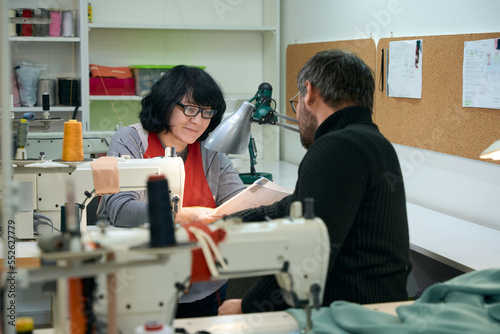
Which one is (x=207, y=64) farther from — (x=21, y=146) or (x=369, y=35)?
(x=21, y=146)

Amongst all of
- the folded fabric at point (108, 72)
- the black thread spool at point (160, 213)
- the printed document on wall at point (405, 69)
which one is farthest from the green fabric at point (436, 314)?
the folded fabric at point (108, 72)

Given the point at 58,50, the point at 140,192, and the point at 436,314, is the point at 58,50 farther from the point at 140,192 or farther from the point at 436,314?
the point at 436,314

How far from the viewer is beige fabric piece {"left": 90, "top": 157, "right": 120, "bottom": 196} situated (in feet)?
6.33

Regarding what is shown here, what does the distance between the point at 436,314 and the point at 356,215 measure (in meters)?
0.32

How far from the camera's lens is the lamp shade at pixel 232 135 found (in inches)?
85.1

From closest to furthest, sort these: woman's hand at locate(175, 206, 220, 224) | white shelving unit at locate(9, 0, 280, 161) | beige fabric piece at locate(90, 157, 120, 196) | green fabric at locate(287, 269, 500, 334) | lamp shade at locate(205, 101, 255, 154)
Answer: green fabric at locate(287, 269, 500, 334) < beige fabric piece at locate(90, 157, 120, 196) < woman's hand at locate(175, 206, 220, 224) < lamp shade at locate(205, 101, 255, 154) < white shelving unit at locate(9, 0, 280, 161)

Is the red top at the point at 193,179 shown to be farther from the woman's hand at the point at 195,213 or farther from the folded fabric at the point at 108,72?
the folded fabric at the point at 108,72

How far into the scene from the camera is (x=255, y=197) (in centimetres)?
213

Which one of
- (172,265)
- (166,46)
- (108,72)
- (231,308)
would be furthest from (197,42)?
(172,265)

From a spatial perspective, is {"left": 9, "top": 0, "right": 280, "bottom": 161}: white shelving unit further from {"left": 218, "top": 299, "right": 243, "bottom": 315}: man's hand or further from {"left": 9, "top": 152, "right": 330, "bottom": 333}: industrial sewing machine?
{"left": 9, "top": 152, "right": 330, "bottom": 333}: industrial sewing machine

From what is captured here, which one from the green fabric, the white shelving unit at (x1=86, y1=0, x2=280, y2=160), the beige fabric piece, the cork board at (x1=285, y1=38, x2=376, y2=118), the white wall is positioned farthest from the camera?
Answer: the white shelving unit at (x1=86, y1=0, x2=280, y2=160)

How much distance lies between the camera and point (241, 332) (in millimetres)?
1289

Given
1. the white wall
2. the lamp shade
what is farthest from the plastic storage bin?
the lamp shade

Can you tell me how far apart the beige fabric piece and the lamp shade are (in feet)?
1.21
